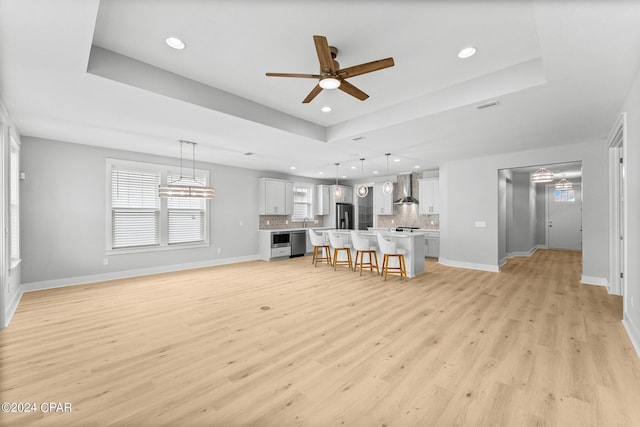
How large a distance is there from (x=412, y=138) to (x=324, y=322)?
3455 mm

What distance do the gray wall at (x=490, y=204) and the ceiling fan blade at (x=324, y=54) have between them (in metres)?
5.53

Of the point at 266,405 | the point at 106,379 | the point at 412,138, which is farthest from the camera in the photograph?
the point at 412,138

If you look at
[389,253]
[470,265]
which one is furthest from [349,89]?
[470,265]

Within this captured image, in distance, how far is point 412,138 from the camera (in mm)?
4852

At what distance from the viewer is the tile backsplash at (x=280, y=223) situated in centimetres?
863

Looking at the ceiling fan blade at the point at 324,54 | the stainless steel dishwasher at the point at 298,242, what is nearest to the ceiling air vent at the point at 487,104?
the ceiling fan blade at the point at 324,54

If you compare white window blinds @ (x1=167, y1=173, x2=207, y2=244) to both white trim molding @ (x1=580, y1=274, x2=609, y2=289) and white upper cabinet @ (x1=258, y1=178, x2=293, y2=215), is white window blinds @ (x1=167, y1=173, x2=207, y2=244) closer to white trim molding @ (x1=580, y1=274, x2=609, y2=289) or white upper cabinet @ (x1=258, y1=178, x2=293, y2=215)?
white upper cabinet @ (x1=258, y1=178, x2=293, y2=215)

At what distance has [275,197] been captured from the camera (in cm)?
856

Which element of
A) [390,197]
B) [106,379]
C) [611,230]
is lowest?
[106,379]

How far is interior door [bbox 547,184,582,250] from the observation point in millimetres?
9664

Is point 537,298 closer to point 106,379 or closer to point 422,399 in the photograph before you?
point 422,399

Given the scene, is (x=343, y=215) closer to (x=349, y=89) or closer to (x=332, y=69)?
(x=349, y=89)

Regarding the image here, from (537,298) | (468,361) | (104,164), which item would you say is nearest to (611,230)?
(537,298)

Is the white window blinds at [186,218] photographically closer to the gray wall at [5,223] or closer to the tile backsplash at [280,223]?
the tile backsplash at [280,223]
